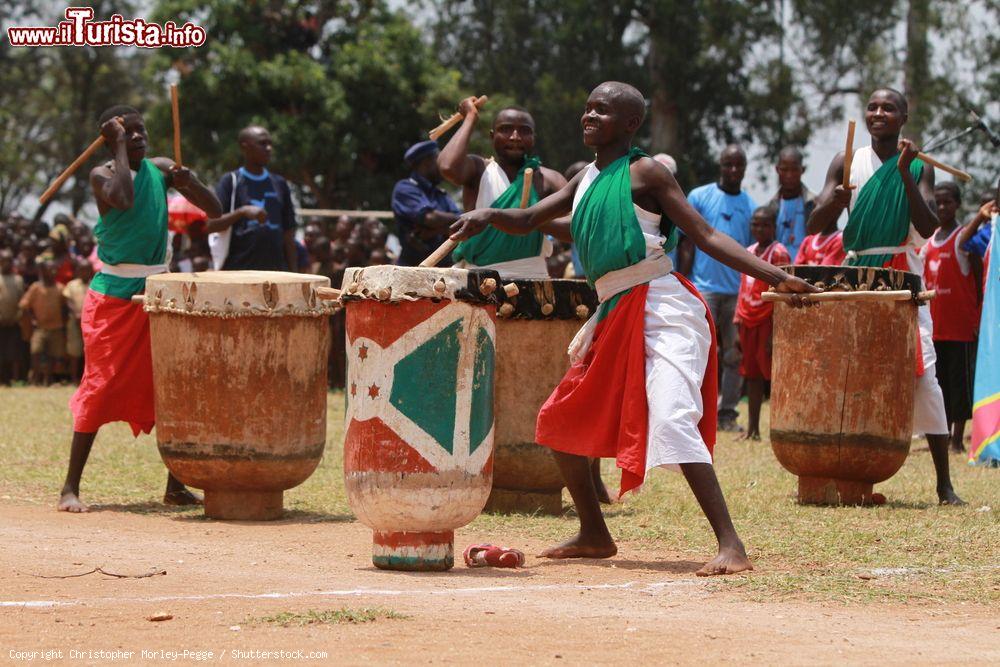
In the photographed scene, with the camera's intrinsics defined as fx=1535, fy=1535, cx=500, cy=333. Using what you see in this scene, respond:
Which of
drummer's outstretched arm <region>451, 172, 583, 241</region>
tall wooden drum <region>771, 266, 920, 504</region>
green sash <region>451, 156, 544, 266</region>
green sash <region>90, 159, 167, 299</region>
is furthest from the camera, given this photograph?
green sash <region>90, 159, 167, 299</region>

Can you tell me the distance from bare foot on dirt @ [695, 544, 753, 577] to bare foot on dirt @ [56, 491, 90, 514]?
3.41 metres

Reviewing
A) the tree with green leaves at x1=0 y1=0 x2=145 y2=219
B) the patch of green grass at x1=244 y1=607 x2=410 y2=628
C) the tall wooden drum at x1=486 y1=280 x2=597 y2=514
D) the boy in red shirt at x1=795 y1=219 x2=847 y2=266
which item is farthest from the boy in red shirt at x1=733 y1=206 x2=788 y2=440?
the tree with green leaves at x1=0 y1=0 x2=145 y2=219

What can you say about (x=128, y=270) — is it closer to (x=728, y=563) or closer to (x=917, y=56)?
(x=728, y=563)

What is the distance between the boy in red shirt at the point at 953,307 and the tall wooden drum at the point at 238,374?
18.7 feet

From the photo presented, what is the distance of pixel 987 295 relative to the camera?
1040 cm

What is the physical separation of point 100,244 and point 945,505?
15.1 feet

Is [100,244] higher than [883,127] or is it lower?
lower

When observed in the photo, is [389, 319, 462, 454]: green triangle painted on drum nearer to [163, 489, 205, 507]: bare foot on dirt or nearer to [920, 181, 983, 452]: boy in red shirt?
[163, 489, 205, 507]: bare foot on dirt

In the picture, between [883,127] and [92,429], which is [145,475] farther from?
[883,127]

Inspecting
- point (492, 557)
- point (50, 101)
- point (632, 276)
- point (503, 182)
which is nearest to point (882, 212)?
point (503, 182)

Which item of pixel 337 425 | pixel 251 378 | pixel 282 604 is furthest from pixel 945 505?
pixel 337 425

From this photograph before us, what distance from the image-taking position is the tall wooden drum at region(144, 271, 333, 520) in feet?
23.7

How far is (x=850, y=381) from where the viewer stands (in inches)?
303

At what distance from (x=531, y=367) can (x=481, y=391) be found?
166 cm
